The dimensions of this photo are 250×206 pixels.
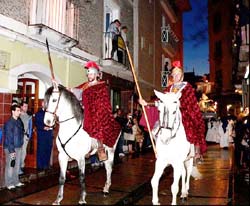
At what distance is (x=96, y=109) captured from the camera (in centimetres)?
743

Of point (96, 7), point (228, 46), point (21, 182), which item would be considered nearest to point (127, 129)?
point (96, 7)

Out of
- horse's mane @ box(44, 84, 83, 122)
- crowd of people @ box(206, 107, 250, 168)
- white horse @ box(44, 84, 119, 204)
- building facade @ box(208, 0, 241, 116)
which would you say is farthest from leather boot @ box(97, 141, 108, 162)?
building facade @ box(208, 0, 241, 116)

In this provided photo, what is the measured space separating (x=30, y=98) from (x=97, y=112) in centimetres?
505

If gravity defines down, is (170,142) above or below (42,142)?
above

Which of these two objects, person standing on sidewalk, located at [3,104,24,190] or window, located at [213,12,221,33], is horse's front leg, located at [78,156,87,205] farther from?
window, located at [213,12,221,33]

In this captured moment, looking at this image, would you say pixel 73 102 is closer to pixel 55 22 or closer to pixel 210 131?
pixel 55 22

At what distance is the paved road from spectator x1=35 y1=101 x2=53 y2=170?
2.16 ft

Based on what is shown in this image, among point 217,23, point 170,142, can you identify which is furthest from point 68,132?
point 217,23

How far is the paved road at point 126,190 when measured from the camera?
23.9ft

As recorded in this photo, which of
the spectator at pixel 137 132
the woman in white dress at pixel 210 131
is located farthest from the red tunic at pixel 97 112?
the woman in white dress at pixel 210 131

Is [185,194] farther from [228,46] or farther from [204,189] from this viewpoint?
[228,46]

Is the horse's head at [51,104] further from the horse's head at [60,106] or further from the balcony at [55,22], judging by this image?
the balcony at [55,22]

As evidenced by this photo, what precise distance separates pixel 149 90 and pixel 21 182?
14.7 metres

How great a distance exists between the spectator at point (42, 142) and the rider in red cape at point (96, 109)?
3.45 metres
